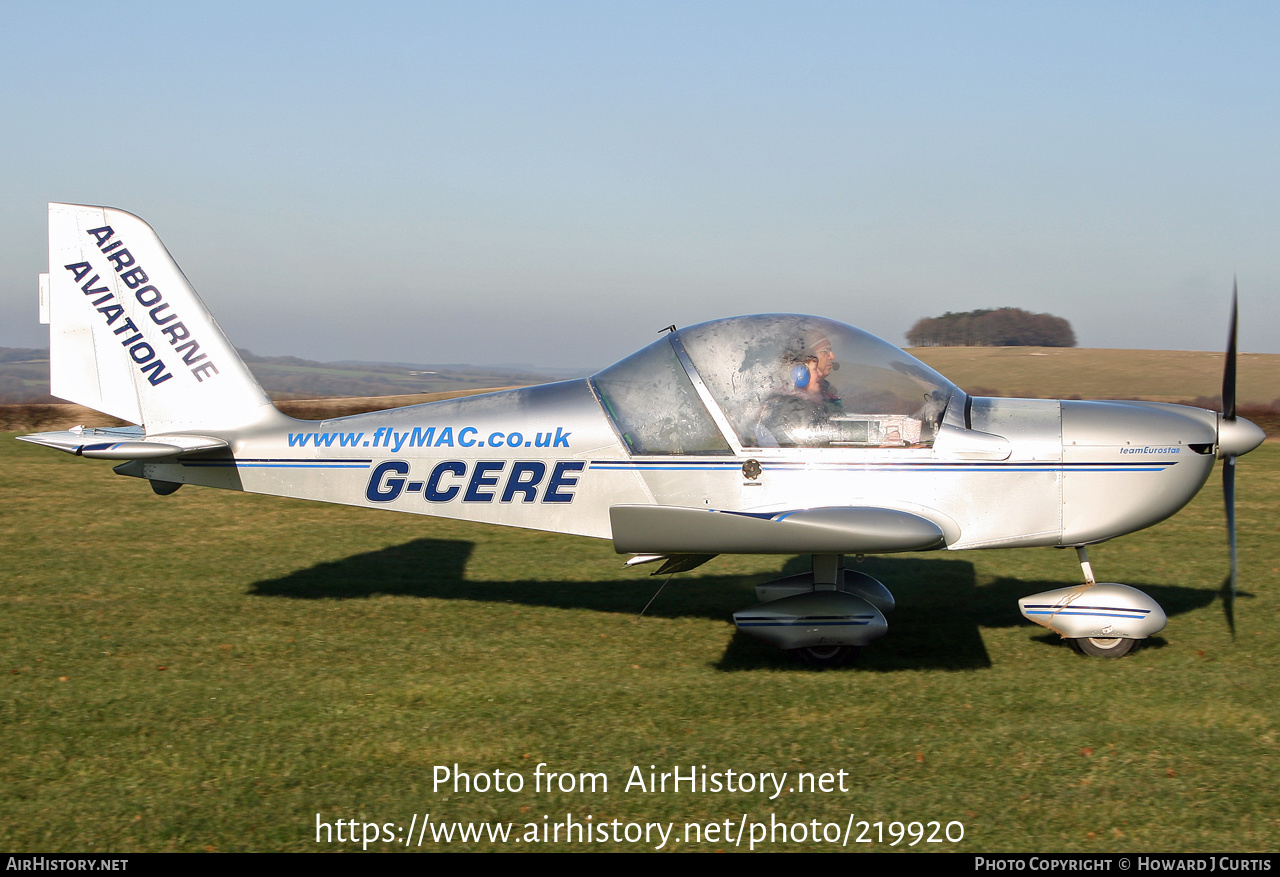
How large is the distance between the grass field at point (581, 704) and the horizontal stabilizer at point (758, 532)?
2.98 ft

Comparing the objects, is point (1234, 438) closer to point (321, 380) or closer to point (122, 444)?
point (122, 444)

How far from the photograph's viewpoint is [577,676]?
6078 millimetres

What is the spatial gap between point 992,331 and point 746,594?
174 ft

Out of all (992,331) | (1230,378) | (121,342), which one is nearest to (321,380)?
(992,331)

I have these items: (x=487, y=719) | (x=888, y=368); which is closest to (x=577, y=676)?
(x=487, y=719)

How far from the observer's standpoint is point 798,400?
248 inches

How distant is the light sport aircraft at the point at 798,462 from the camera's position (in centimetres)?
619

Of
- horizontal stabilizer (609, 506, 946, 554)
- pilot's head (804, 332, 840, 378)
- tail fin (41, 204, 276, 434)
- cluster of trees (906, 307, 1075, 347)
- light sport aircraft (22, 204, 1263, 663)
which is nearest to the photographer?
horizontal stabilizer (609, 506, 946, 554)

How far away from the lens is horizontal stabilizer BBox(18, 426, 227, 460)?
6637 mm

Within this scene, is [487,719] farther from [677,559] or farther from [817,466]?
[817,466]

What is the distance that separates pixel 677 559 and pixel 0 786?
14.1 ft

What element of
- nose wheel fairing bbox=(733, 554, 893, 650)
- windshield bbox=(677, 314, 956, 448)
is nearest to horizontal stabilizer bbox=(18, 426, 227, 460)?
windshield bbox=(677, 314, 956, 448)

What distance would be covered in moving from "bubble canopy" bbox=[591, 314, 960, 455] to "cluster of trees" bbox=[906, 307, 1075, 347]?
4668 centimetres

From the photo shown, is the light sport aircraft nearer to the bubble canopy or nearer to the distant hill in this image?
the bubble canopy
